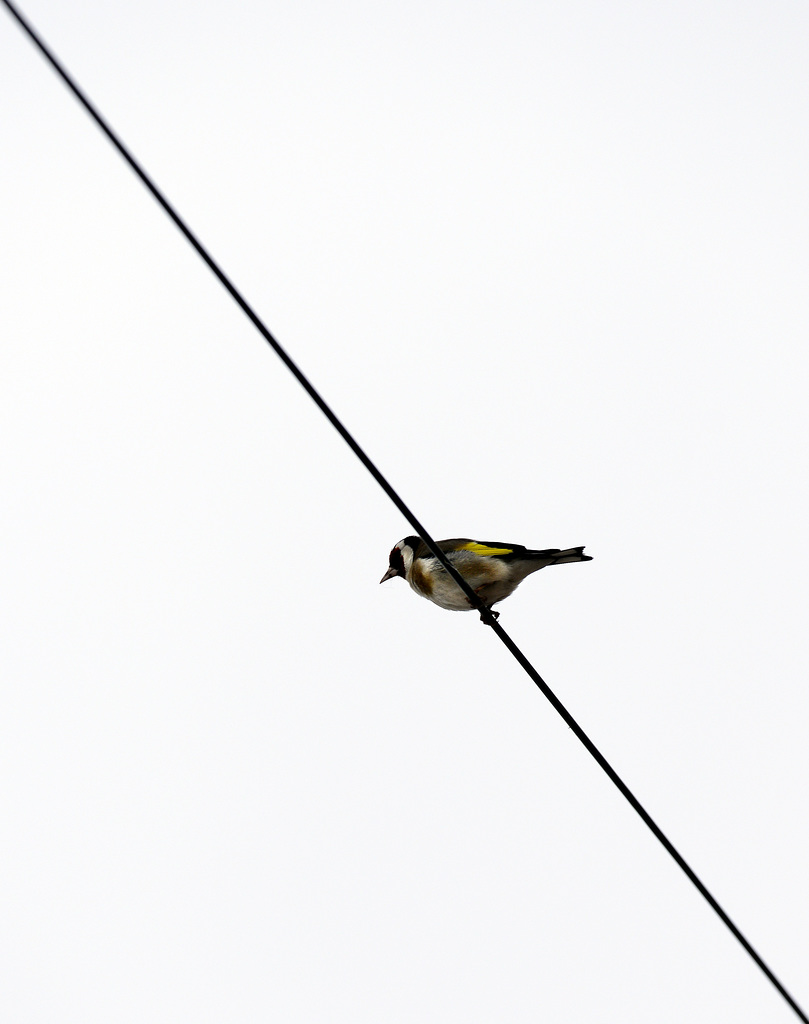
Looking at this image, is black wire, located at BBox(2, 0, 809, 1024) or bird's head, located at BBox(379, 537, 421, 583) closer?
black wire, located at BBox(2, 0, 809, 1024)

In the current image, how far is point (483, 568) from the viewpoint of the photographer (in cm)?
721

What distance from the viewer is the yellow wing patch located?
23.9ft

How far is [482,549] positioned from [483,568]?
20 centimetres

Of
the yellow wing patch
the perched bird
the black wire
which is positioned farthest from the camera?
the yellow wing patch

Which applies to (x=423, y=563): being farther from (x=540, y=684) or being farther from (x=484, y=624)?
(x=540, y=684)

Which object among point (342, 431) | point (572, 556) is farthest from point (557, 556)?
point (342, 431)

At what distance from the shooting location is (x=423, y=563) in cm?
735

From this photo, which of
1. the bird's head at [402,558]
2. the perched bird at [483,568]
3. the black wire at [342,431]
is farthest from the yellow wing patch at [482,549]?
the black wire at [342,431]

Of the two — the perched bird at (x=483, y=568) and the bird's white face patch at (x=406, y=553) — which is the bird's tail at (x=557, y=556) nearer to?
the perched bird at (x=483, y=568)

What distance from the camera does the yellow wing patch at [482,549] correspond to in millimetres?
7297

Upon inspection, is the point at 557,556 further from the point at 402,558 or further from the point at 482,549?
the point at 402,558

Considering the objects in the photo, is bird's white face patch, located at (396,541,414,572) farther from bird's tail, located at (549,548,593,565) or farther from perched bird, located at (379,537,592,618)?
bird's tail, located at (549,548,593,565)

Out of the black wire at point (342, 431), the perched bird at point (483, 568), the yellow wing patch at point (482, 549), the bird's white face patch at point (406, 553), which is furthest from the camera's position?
the bird's white face patch at point (406, 553)

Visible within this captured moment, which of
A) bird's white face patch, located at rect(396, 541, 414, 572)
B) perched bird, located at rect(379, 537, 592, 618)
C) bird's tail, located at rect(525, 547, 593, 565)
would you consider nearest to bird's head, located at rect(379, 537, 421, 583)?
bird's white face patch, located at rect(396, 541, 414, 572)
